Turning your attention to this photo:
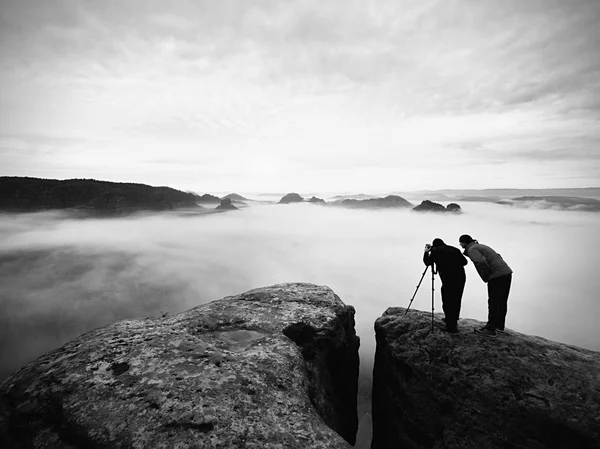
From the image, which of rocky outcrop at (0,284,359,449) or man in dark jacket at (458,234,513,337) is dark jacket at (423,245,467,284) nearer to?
man in dark jacket at (458,234,513,337)

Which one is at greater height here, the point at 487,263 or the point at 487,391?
the point at 487,263

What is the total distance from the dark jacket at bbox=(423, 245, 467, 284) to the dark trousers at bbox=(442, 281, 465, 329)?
0.55 feet

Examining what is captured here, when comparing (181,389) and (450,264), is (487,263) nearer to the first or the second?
(450,264)

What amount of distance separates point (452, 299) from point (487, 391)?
326cm

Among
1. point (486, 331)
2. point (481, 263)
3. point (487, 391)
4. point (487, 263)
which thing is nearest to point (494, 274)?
point (487, 263)

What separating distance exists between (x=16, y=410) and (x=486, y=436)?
14084mm

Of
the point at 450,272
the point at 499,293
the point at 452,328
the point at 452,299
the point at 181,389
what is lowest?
the point at 452,328

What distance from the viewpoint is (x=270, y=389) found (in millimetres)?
7715

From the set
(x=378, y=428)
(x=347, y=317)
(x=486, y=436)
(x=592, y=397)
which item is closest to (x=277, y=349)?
(x=347, y=317)

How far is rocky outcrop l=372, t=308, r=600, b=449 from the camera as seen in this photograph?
339 inches

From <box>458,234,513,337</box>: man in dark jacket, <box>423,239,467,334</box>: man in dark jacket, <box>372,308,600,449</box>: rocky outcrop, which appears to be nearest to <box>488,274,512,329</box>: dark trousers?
<box>458,234,513,337</box>: man in dark jacket

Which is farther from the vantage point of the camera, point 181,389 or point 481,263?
point 481,263

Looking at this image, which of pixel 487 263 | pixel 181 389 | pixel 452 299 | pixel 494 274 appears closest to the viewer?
pixel 181 389

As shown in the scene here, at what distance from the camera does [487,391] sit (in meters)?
9.56
